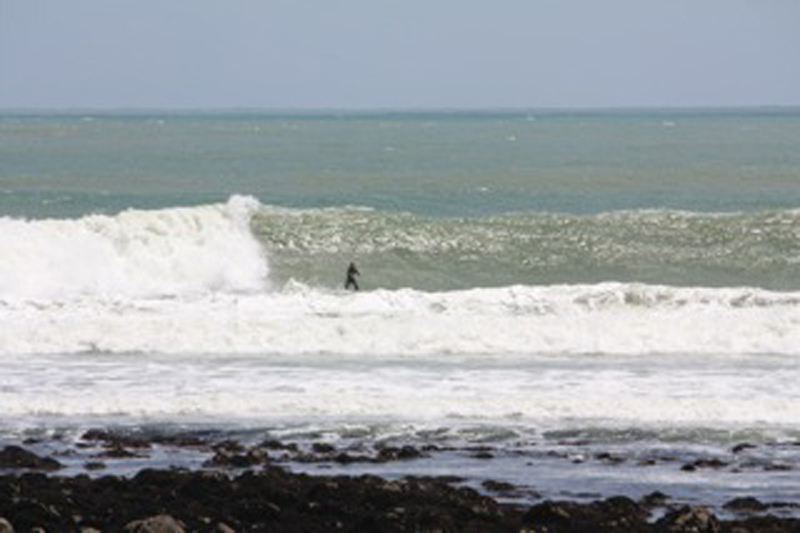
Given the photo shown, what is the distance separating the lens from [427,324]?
1112 inches

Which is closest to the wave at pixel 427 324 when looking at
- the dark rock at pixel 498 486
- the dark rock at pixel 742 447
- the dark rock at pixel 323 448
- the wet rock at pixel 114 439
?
the wet rock at pixel 114 439

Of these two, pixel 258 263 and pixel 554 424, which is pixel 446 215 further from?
Answer: pixel 554 424

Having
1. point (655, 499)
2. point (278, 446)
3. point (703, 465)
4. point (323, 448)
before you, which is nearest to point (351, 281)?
point (278, 446)

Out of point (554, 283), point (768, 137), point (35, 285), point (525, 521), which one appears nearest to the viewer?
point (525, 521)

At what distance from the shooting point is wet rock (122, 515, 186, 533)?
13.7 m

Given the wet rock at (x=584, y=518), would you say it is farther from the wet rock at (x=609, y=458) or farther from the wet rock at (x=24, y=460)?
the wet rock at (x=24, y=460)

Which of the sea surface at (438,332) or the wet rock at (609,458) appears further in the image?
the sea surface at (438,332)

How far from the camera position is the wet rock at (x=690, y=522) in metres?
14.4

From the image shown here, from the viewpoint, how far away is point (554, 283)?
123 ft

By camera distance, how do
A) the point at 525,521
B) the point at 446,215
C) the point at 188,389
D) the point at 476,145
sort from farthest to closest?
the point at 476,145 → the point at 446,215 → the point at 188,389 → the point at 525,521

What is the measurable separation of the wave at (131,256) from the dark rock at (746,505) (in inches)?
778

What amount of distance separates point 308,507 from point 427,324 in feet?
43.6

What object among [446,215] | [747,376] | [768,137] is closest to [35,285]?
[747,376]

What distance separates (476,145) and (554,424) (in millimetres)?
96742
